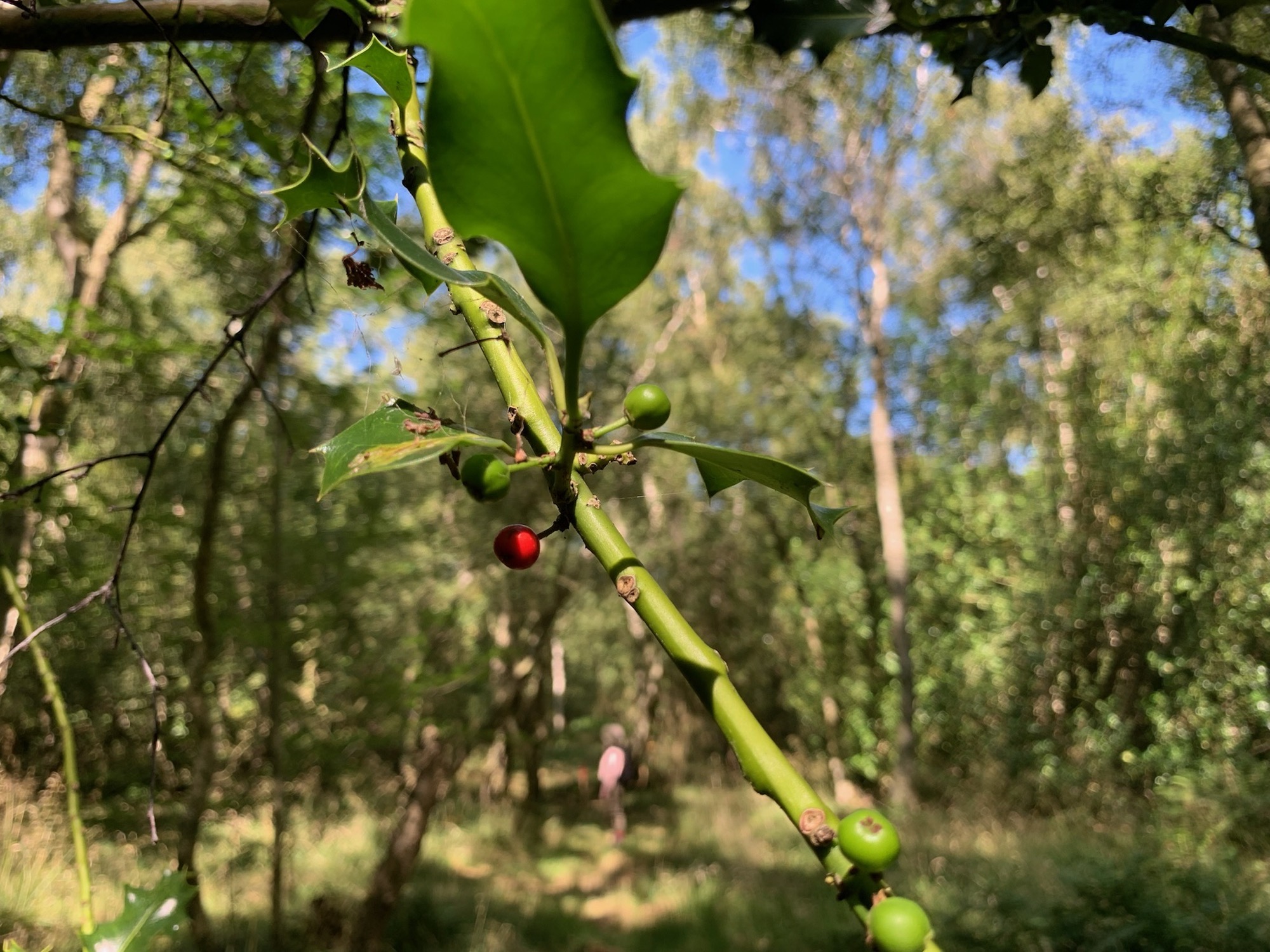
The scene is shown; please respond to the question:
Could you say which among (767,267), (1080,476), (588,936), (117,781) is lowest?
(588,936)

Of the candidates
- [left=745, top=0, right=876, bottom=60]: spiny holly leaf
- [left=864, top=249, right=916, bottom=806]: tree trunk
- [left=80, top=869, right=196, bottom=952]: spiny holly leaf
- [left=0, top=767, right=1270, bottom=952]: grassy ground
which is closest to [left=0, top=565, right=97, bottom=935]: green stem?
[left=80, top=869, right=196, bottom=952]: spiny holly leaf

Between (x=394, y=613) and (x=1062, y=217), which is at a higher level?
(x=1062, y=217)

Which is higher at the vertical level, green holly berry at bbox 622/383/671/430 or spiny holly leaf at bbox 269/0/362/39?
spiny holly leaf at bbox 269/0/362/39

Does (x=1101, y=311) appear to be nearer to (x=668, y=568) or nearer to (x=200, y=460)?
(x=668, y=568)

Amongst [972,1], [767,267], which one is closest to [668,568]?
[767,267]

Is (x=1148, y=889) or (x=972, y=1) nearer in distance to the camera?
(x=972, y=1)

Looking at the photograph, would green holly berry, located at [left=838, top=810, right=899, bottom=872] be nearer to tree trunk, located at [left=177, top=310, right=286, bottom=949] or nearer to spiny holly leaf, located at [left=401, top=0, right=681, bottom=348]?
spiny holly leaf, located at [left=401, top=0, right=681, bottom=348]

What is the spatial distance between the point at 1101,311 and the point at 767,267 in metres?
3.63

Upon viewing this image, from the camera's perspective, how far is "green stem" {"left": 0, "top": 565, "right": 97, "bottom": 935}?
24.2 inches

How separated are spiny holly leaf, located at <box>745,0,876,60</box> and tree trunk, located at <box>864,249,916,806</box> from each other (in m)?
6.43

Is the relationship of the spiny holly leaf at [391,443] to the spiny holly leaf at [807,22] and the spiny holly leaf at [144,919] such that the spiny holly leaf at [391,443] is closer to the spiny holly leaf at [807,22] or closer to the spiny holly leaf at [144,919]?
the spiny holly leaf at [144,919]

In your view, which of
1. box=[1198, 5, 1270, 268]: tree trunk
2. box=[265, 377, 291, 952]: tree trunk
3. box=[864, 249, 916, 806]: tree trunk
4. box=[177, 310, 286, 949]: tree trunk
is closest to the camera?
box=[1198, 5, 1270, 268]: tree trunk

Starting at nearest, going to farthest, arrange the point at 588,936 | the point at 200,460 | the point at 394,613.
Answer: the point at 200,460
the point at 588,936
the point at 394,613

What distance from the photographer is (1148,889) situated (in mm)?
3418
